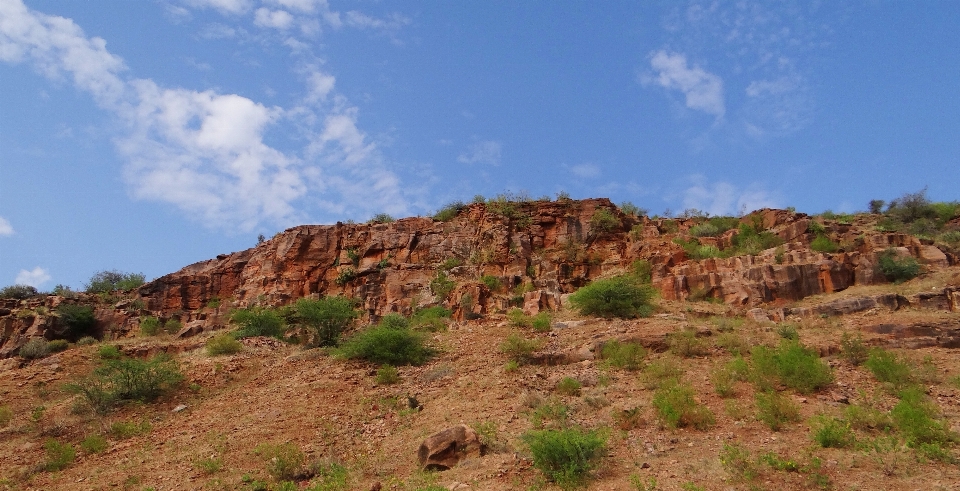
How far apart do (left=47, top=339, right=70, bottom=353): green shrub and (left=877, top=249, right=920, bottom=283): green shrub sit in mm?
31165

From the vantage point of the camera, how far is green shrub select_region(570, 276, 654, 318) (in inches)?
722

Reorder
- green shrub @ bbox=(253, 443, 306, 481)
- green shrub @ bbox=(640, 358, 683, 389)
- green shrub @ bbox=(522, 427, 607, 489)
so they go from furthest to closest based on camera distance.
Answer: green shrub @ bbox=(640, 358, 683, 389) → green shrub @ bbox=(253, 443, 306, 481) → green shrub @ bbox=(522, 427, 607, 489)

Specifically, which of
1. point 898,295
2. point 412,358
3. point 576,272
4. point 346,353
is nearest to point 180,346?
point 346,353

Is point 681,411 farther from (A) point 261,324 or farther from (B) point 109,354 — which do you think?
(B) point 109,354

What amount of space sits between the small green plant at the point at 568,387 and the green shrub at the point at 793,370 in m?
3.38

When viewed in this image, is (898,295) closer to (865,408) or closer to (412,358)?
(865,408)

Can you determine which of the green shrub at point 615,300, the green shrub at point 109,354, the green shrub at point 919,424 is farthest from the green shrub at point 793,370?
the green shrub at point 109,354

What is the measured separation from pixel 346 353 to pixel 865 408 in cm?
1193

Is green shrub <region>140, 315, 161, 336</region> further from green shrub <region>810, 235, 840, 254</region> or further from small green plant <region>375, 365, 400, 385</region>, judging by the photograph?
green shrub <region>810, 235, 840, 254</region>

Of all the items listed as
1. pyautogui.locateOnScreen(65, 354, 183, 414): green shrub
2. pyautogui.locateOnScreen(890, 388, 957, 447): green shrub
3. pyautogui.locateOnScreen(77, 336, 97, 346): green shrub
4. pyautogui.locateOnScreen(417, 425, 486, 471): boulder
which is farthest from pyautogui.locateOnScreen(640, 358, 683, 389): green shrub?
pyautogui.locateOnScreen(77, 336, 97, 346): green shrub

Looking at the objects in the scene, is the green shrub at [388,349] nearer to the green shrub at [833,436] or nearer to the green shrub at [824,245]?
the green shrub at [833,436]

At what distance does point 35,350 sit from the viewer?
2381cm

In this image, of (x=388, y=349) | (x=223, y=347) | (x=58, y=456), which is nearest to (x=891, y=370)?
(x=388, y=349)

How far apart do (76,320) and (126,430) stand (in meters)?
19.7
